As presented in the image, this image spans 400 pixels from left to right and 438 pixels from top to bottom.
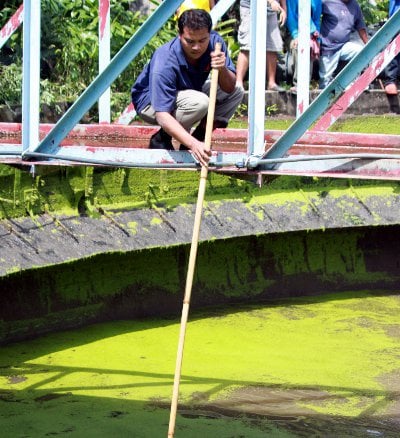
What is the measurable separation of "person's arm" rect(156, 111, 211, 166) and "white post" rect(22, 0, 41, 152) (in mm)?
537

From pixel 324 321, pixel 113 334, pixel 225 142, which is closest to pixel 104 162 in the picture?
pixel 225 142

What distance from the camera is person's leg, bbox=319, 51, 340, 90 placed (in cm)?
890

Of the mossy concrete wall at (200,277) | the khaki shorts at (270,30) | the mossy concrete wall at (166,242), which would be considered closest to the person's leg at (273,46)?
the khaki shorts at (270,30)

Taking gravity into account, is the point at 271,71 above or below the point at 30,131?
above

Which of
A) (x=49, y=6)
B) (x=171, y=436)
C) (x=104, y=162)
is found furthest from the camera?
(x=49, y=6)

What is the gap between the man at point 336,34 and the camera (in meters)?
8.94

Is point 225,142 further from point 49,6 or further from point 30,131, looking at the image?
point 49,6

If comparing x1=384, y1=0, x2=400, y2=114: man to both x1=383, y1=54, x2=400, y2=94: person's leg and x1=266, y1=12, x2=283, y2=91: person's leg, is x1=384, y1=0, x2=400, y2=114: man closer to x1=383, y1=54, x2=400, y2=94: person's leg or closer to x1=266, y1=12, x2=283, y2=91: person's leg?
x1=383, y1=54, x2=400, y2=94: person's leg

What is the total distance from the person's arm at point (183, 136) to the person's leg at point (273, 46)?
3.96 metres

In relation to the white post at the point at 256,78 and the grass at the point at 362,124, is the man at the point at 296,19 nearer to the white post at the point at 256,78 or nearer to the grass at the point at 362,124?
the grass at the point at 362,124

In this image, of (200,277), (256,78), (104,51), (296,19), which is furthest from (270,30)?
(256,78)

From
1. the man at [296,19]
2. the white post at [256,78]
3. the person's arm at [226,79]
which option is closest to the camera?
the white post at [256,78]

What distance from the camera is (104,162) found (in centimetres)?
432

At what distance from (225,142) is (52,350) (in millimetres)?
1560
